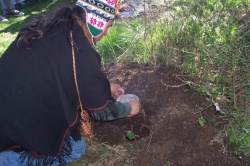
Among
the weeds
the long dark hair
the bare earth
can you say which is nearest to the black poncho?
the long dark hair

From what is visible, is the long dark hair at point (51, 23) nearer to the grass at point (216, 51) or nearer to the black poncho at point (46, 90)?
the black poncho at point (46, 90)

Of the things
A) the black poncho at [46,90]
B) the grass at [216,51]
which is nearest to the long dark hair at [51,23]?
the black poncho at [46,90]

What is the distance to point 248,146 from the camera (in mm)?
2355

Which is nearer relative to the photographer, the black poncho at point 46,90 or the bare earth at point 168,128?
the black poncho at point 46,90

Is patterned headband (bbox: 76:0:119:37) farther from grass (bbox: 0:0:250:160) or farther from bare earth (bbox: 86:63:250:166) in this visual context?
bare earth (bbox: 86:63:250:166)

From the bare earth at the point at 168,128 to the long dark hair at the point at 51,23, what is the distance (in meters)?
1.13

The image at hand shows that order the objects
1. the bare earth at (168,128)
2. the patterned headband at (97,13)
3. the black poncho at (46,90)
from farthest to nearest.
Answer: the bare earth at (168,128)
the patterned headband at (97,13)
the black poncho at (46,90)

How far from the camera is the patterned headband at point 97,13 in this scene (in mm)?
1995

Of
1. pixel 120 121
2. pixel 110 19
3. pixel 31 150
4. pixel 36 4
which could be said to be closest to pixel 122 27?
pixel 120 121

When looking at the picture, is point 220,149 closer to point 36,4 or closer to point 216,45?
point 216,45

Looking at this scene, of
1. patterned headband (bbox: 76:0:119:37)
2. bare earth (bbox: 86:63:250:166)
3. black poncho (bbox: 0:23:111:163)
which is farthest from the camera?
bare earth (bbox: 86:63:250:166)

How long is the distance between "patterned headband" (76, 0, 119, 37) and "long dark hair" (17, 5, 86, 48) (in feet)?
0.21

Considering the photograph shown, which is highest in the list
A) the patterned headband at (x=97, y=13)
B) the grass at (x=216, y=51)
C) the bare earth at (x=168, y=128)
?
the patterned headband at (x=97, y=13)

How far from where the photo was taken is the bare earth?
7.89ft
